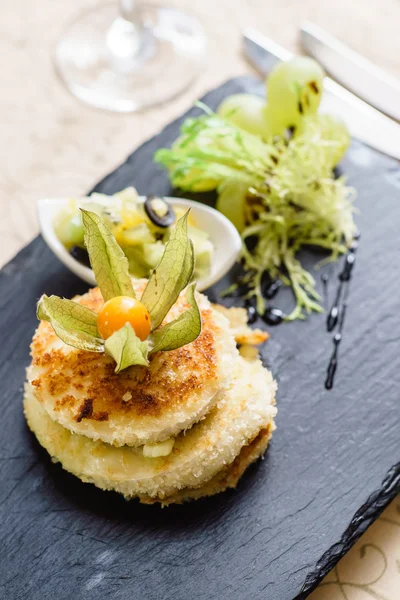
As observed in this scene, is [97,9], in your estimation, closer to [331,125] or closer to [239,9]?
[239,9]

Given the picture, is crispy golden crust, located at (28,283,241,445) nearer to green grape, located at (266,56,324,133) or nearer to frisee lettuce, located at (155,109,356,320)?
frisee lettuce, located at (155,109,356,320)

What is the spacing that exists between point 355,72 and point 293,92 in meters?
1.04

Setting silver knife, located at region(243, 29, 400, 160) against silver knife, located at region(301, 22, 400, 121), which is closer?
silver knife, located at region(243, 29, 400, 160)

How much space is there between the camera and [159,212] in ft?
12.9

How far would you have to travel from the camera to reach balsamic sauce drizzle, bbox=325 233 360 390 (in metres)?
3.82

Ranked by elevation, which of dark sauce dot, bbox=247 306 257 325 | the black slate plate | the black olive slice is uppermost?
the black olive slice

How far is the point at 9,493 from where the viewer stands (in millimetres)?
3418

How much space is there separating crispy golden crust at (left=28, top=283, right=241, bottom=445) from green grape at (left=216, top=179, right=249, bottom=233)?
115 centimetres

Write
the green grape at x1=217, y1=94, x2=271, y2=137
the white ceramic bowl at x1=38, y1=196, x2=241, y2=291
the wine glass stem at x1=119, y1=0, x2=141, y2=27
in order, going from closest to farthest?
the white ceramic bowl at x1=38, y1=196, x2=241, y2=291 < the green grape at x1=217, y1=94, x2=271, y2=137 < the wine glass stem at x1=119, y1=0, x2=141, y2=27

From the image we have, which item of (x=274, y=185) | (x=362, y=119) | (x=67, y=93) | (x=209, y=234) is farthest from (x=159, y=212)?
(x=67, y=93)

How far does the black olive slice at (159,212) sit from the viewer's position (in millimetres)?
3869

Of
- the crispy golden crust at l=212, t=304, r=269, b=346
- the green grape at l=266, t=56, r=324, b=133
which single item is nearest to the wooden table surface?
the green grape at l=266, t=56, r=324, b=133

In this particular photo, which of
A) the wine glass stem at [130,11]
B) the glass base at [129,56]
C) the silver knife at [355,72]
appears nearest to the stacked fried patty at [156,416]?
the silver knife at [355,72]

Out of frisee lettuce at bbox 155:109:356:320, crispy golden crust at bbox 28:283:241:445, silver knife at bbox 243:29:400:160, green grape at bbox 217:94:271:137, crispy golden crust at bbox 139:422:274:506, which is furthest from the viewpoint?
silver knife at bbox 243:29:400:160
